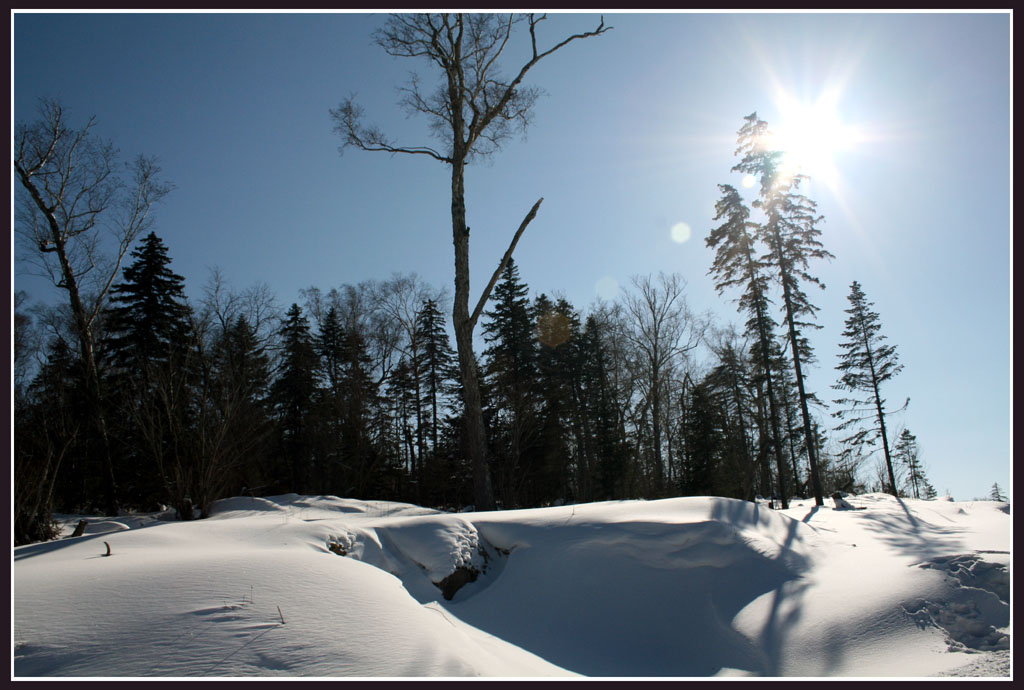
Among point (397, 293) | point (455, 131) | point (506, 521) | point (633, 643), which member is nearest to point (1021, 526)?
point (633, 643)

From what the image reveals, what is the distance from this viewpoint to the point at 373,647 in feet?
10.3

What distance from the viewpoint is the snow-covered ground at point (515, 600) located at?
3.03 metres

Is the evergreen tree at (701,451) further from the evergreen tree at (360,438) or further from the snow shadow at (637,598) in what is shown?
the snow shadow at (637,598)

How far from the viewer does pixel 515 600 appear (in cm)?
515

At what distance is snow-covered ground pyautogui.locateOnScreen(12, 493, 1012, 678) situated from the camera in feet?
9.93

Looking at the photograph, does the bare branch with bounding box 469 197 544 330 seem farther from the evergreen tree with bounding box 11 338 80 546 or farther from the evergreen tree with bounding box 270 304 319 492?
the evergreen tree with bounding box 270 304 319 492

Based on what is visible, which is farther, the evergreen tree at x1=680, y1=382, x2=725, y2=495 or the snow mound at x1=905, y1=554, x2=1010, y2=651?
the evergreen tree at x1=680, y1=382, x2=725, y2=495

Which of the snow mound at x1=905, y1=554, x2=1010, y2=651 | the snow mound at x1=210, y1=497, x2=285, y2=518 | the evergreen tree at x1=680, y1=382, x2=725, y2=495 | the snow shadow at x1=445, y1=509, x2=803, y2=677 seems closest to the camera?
the snow mound at x1=905, y1=554, x2=1010, y2=651

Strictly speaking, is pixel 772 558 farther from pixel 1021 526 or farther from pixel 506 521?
pixel 506 521

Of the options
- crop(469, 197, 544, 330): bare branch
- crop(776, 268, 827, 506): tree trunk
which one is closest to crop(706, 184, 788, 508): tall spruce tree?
crop(776, 268, 827, 506): tree trunk

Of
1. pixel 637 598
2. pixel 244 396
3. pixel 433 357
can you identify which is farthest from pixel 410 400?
pixel 637 598

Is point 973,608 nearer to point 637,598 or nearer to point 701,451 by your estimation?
point 637,598

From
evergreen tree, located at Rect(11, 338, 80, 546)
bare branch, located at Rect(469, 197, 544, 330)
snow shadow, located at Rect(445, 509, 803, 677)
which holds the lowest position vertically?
snow shadow, located at Rect(445, 509, 803, 677)

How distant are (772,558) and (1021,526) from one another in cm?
209
